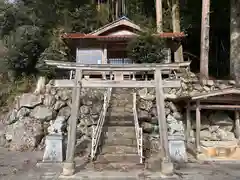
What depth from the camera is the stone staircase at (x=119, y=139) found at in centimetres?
1060

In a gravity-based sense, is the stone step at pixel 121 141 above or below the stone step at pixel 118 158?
above

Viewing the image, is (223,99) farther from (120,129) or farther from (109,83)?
(109,83)

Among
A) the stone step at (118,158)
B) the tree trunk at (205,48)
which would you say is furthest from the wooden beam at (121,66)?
the tree trunk at (205,48)

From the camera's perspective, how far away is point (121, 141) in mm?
12320

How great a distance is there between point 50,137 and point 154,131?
5223 mm

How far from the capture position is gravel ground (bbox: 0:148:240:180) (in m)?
9.22

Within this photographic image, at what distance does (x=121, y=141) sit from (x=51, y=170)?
330cm

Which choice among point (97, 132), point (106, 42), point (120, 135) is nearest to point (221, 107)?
point (120, 135)

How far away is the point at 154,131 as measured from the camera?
14.6m

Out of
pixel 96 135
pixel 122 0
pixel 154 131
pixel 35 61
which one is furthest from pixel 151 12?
pixel 96 135

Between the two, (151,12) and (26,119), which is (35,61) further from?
(151,12)

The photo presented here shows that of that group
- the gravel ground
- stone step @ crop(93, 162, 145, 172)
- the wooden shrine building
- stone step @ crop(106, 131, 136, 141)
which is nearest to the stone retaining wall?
stone step @ crop(106, 131, 136, 141)

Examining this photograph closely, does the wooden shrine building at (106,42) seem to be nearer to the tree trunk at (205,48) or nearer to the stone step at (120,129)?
the tree trunk at (205,48)

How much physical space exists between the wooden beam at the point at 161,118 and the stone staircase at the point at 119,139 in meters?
1.27
